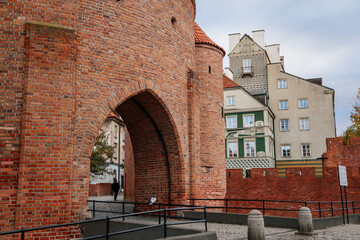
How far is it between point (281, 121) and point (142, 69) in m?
28.0

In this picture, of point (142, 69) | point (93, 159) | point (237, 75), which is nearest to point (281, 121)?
point (237, 75)

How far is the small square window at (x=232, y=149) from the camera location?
34031mm

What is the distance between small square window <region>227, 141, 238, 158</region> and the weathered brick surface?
20106mm

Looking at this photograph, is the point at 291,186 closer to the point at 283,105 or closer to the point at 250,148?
the point at 250,148

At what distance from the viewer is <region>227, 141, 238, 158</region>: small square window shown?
112 feet

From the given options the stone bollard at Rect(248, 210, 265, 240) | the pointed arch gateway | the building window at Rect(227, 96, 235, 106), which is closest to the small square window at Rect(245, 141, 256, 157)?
the building window at Rect(227, 96, 235, 106)

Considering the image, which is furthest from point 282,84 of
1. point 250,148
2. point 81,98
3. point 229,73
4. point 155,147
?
point 81,98

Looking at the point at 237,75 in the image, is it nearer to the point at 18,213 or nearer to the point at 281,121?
the point at 281,121

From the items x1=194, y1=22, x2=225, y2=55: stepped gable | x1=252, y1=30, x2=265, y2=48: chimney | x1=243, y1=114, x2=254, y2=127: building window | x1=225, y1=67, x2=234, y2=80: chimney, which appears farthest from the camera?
x1=252, y1=30, x2=265, y2=48: chimney

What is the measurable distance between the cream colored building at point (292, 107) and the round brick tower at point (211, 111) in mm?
18959

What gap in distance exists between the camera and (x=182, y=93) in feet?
45.4

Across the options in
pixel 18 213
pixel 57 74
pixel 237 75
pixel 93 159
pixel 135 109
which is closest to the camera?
pixel 18 213

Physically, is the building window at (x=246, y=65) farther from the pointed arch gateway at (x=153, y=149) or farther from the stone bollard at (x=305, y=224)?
the stone bollard at (x=305, y=224)

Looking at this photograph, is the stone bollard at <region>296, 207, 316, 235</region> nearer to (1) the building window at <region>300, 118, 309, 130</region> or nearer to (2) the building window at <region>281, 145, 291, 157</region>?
(2) the building window at <region>281, 145, 291, 157</region>
